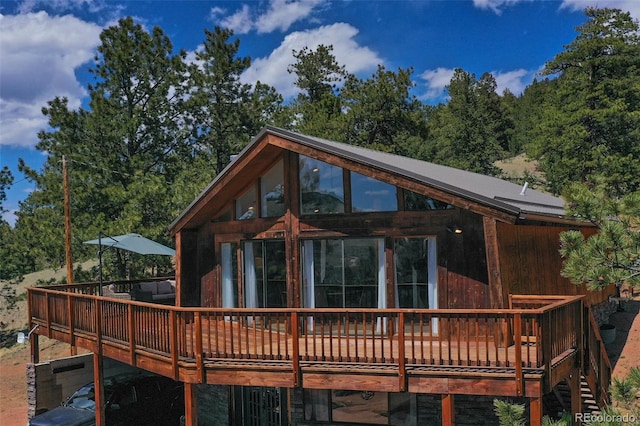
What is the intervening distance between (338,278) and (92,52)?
15841 mm

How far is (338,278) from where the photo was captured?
987cm

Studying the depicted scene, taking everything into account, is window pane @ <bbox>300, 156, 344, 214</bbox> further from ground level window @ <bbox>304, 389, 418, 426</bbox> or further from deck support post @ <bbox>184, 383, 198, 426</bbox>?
deck support post @ <bbox>184, 383, 198, 426</bbox>

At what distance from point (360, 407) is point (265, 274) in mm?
3355

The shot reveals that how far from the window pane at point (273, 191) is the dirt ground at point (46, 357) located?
908cm

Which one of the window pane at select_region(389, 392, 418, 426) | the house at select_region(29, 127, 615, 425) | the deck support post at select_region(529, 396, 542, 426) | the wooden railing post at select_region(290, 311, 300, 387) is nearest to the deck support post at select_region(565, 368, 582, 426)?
the house at select_region(29, 127, 615, 425)

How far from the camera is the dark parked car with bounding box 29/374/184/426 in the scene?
10344 mm

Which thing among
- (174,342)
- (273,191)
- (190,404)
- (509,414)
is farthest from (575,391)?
(273,191)

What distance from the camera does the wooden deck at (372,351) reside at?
685 cm

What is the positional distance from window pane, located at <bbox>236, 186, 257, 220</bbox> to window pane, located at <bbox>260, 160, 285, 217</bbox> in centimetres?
24

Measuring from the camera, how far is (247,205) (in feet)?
37.1

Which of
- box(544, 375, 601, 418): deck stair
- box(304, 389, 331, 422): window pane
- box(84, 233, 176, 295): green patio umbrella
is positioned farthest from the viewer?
box(84, 233, 176, 295): green patio umbrella

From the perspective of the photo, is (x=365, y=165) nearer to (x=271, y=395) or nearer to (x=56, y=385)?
(x=271, y=395)

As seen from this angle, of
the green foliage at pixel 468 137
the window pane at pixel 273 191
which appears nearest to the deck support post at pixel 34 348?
the window pane at pixel 273 191

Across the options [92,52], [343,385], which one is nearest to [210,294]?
[343,385]
